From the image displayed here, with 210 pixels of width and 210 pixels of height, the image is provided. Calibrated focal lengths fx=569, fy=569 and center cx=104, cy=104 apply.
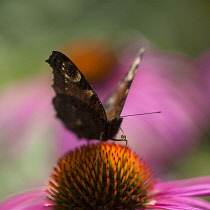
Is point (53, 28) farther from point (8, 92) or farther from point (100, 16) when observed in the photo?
point (8, 92)

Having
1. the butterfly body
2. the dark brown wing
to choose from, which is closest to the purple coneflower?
the butterfly body

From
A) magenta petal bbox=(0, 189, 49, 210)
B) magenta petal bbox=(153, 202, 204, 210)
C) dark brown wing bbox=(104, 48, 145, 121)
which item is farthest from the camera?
magenta petal bbox=(0, 189, 49, 210)

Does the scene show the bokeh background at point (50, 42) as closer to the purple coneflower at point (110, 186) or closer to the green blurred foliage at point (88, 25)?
the green blurred foliage at point (88, 25)

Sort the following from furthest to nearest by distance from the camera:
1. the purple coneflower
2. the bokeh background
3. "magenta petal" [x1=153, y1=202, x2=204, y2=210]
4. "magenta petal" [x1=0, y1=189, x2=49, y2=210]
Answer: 1. the bokeh background
2. "magenta petal" [x1=0, y1=189, x2=49, y2=210]
3. the purple coneflower
4. "magenta petal" [x1=153, y1=202, x2=204, y2=210]

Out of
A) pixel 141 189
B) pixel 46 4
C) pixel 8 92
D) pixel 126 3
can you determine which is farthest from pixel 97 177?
pixel 46 4

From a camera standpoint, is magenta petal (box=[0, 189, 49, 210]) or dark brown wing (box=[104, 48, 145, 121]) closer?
dark brown wing (box=[104, 48, 145, 121])

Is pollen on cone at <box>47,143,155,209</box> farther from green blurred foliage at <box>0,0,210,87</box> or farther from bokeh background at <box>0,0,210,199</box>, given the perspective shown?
green blurred foliage at <box>0,0,210,87</box>
